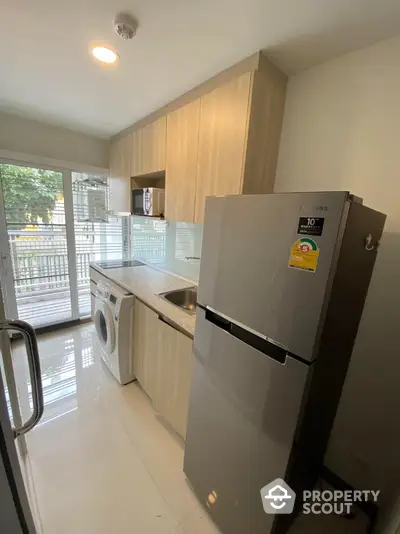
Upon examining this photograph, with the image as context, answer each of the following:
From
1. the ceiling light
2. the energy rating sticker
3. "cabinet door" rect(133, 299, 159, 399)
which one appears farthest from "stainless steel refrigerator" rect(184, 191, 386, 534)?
the ceiling light

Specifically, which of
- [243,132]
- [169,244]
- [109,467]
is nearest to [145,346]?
[109,467]

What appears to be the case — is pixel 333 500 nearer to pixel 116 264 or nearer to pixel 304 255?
pixel 304 255

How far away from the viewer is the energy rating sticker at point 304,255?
0.72m

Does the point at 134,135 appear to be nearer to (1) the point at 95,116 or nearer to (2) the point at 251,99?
(1) the point at 95,116

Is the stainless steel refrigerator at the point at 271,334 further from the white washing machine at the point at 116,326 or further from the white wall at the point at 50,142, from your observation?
the white wall at the point at 50,142

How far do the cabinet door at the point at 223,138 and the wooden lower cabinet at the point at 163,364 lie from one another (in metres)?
0.89

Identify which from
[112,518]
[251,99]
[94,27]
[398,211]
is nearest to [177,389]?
[112,518]

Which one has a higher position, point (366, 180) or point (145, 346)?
point (366, 180)

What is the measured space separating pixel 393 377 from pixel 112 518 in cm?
165

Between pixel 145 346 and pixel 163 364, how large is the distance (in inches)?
10.9

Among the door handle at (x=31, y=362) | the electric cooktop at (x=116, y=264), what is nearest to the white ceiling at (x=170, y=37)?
the door handle at (x=31, y=362)

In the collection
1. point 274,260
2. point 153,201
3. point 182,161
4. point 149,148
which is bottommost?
point 274,260

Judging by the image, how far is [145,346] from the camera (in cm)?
185

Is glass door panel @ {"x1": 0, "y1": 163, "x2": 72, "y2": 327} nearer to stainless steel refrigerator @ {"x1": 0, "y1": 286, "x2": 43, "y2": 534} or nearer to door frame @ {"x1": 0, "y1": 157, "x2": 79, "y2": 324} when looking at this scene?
door frame @ {"x1": 0, "y1": 157, "x2": 79, "y2": 324}
